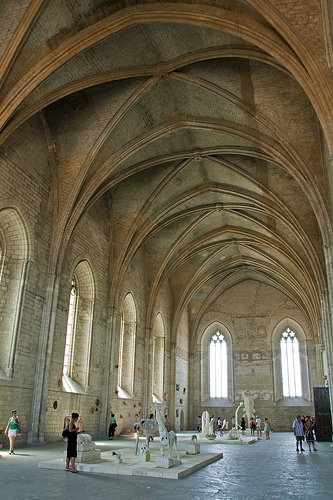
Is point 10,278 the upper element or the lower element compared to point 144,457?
upper

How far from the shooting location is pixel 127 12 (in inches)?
470

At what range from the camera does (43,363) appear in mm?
13891

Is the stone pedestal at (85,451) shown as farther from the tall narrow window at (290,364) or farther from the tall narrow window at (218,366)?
the tall narrow window at (290,364)

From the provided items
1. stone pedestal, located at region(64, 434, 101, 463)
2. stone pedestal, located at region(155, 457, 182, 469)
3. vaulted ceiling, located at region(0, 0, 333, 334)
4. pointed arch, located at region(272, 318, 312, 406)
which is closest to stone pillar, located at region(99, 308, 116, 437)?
vaulted ceiling, located at region(0, 0, 333, 334)

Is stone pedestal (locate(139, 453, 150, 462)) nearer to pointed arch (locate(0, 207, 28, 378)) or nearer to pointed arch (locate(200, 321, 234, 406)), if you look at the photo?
pointed arch (locate(0, 207, 28, 378))

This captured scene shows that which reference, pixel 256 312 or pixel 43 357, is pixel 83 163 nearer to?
pixel 43 357

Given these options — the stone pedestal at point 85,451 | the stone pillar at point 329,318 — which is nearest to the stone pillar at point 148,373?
the stone pillar at point 329,318

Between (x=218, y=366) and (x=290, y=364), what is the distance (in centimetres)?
491

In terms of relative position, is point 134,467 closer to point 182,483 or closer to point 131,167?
point 182,483

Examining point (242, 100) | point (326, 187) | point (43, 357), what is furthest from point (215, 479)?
point (242, 100)

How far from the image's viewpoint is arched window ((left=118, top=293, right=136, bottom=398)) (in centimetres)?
2112

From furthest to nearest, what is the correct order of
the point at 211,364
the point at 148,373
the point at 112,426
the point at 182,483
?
1. the point at 211,364
2. the point at 148,373
3. the point at 112,426
4. the point at 182,483

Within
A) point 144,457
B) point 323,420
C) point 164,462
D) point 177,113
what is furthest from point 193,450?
point 177,113

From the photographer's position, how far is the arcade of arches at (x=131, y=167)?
11438 millimetres
